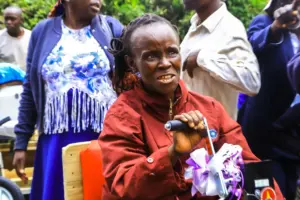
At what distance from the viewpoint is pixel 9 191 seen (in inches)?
200

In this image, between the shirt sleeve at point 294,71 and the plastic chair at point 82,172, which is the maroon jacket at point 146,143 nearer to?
the plastic chair at point 82,172

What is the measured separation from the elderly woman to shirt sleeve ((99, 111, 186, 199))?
3.98ft

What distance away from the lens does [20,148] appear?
4.11 meters

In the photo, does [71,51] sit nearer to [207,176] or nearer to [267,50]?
[267,50]

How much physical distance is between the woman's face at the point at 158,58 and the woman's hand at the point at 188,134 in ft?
1.17

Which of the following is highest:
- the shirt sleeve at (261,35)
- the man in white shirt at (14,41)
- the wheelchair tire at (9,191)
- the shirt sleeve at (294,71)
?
the shirt sleeve at (261,35)

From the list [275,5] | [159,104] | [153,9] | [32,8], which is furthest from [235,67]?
[32,8]

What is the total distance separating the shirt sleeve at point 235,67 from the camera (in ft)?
12.5

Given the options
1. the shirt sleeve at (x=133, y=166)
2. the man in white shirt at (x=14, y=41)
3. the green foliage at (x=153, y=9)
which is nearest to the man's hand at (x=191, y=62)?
the shirt sleeve at (x=133, y=166)

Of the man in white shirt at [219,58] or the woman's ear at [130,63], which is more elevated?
the woman's ear at [130,63]

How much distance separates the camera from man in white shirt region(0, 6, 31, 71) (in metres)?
8.29

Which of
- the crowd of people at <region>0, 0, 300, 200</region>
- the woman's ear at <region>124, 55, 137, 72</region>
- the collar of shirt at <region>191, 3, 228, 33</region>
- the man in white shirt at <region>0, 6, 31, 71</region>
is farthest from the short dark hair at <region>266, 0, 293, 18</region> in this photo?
the man in white shirt at <region>0, 6, 31, 71</region>

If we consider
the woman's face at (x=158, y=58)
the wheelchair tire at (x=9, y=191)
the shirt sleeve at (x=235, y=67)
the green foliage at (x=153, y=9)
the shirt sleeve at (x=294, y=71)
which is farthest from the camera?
the green foliage at (x=153, y=9)

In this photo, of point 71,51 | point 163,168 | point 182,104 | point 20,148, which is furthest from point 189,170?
point 20,148
